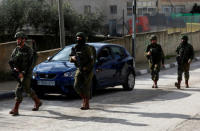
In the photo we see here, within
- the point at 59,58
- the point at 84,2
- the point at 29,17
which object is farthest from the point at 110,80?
the point at 84,2

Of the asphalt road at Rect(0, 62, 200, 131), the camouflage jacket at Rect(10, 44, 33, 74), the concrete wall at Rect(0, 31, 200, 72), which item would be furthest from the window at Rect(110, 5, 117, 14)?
the camouflage jacket at Rect(10, 44, 33, 74)

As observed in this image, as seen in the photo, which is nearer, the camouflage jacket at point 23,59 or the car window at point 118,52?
the camouflage jacket at point 23,59

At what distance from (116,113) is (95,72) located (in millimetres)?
2513

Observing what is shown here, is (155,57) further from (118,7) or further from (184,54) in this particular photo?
(118,7)

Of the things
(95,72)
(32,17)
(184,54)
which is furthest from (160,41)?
(95,72)

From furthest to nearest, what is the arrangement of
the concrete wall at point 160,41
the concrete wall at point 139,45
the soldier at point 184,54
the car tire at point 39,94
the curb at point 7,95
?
the concrete wall at point 160,41 → the concrete wall at point 139,45 → the soldier at point 184,54 → the curb at point 7,95 → the car tire at point 39,94

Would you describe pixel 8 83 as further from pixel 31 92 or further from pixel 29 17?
pixel 29 17

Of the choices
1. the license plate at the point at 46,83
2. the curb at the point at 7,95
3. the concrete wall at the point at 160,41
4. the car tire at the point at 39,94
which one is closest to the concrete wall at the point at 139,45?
→ the concrete wall at the point at 160,41

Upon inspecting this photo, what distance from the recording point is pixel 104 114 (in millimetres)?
8680

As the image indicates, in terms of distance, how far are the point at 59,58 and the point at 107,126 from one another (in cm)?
462

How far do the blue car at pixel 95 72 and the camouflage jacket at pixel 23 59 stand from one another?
1.88 m

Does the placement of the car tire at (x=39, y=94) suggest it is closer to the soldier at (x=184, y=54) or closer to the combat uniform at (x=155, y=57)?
the combat uniform at (x=155, y=57)

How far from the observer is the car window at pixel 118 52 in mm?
12430

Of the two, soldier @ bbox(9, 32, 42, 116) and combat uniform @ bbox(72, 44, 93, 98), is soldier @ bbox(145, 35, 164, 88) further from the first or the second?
soldier @ bbox(9, 32, 42, 116)
